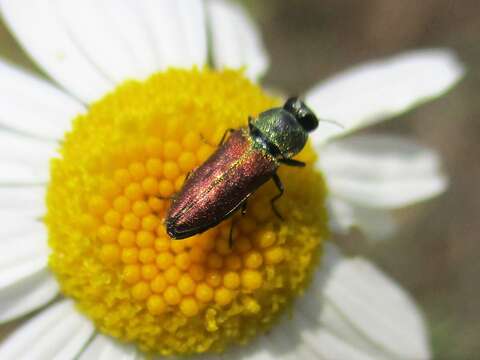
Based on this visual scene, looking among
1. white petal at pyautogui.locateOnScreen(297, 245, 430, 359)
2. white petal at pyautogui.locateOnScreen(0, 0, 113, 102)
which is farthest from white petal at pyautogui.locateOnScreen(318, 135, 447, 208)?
white petal at pyautogui.locateOnScreen(0, 0, 113, 102)

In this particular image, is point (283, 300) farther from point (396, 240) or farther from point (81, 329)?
point (396, 240)

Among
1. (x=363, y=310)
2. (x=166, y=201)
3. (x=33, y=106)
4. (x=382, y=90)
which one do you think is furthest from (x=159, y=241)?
(x=382, y=90)

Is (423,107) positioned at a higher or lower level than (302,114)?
lower

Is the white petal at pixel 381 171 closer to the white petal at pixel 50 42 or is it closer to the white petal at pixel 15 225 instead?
the white petal at pixel 50 42

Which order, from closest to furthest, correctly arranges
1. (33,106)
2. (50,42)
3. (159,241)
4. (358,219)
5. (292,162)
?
(159,241) → (292,162) → (33,106) → (50,42) → (358,219)

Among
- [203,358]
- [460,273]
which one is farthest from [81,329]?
[460,273]

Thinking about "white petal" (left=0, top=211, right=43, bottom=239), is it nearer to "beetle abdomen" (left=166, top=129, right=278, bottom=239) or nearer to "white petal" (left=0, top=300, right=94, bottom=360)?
"white petal" (left=0, top=300, right=94, bottom=360)

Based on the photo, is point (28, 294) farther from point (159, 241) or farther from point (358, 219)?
point (358, 219)
